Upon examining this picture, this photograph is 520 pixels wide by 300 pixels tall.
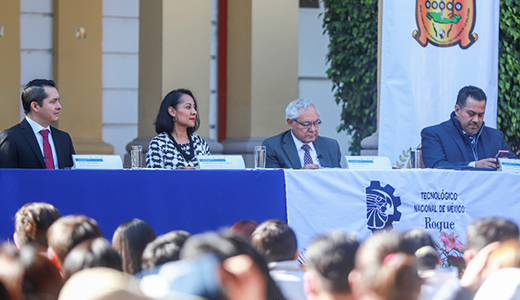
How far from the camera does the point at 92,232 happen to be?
2635 mm

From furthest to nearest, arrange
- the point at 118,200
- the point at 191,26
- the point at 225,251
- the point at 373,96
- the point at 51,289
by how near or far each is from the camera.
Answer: the point at 373,96
the point at 191,26
the point at 118,200
the point at 51,289
the point at 225,251

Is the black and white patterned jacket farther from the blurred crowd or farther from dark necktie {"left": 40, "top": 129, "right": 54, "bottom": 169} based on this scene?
the blurred crowd

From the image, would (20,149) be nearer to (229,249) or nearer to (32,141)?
(32,141)

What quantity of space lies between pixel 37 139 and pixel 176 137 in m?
1.05

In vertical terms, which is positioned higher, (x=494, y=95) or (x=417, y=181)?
(x=494, y=95)

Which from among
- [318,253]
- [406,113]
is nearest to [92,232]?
[318,253]

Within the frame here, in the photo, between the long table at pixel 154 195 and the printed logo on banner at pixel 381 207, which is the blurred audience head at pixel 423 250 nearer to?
the long table at pixel 154 195

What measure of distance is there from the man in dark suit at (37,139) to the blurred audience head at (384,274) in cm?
390

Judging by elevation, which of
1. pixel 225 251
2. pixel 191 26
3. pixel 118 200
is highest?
pixel 191 26

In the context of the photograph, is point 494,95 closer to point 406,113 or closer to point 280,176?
point 406,113

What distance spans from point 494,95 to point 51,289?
605cm

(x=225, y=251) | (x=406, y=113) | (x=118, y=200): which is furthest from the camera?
(x=406, y=113)

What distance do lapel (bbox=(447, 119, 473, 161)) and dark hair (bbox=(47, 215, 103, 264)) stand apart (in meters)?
4.40

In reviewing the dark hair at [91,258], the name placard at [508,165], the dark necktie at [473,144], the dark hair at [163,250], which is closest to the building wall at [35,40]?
the dark necktie at [473,144]
